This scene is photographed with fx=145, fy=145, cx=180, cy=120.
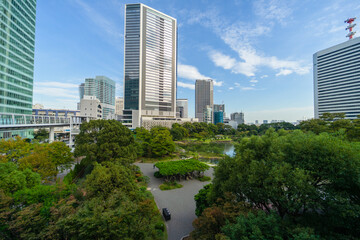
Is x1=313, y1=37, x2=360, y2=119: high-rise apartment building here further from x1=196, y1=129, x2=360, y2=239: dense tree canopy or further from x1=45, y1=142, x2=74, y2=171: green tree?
x1=45, y1=142, x2=74, y2=171: green tree

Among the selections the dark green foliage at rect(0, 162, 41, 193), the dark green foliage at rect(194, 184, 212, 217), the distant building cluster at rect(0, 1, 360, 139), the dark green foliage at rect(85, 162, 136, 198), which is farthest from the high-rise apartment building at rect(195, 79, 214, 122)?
the dark green foliage at rect(0, 162, 41, 193)

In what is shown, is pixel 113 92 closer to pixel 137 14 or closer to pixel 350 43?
pixel 137 14

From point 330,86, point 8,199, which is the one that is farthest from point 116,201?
point 330,86

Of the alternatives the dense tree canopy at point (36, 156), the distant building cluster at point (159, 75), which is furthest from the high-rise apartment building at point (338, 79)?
the dense tree canopy at point (36, 156)

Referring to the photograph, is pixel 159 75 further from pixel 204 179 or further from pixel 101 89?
pixel 101 89

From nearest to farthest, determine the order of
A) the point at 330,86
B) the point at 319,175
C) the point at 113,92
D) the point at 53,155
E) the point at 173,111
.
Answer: the point at 319,175, the point at 53,155, the point at 330,86, the point at 173,111, the point at 113,92
